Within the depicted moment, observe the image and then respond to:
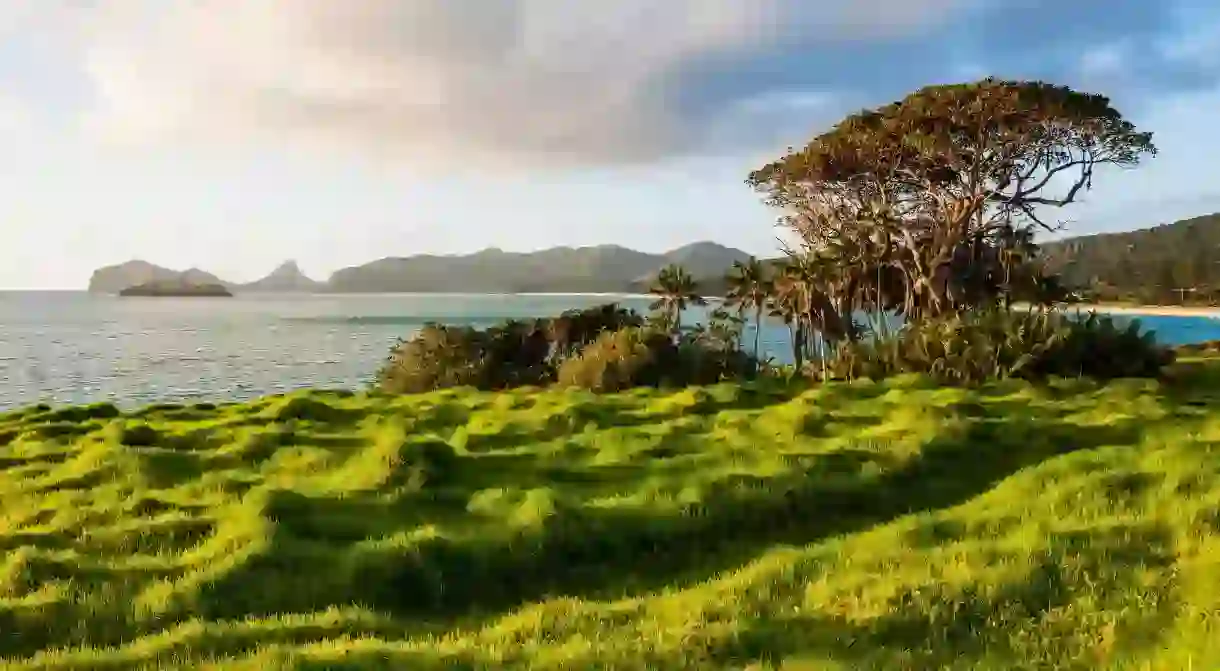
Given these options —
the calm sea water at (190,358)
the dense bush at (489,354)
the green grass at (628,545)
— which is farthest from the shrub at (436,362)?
the green grass at (628,545)

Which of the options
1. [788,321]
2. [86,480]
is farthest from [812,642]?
[788,321]

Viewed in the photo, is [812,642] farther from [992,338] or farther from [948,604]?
[992,338]

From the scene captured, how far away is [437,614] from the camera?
31.9 ft

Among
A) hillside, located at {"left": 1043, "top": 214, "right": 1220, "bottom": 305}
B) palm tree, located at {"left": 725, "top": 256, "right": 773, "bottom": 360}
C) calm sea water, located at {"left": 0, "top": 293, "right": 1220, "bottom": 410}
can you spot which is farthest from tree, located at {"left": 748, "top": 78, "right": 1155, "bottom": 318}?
hillside, located at {"left": 1043, "top": 214, "right": 1220, "bottom": 305}

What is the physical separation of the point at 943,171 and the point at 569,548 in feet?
116

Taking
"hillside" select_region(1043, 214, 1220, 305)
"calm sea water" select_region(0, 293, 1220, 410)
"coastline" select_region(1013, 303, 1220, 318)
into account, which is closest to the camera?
"calm sea water" select_region(0, 293, 1220, 410)

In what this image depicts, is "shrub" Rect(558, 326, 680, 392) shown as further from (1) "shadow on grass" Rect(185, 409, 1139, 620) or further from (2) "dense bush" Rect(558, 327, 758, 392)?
(1) "shadow on grass" Rect(185, 409, 1139, 620)

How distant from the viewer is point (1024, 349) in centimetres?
2880

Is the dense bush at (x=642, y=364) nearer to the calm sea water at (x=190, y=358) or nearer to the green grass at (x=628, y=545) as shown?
the green grass at (x=628, y=545)

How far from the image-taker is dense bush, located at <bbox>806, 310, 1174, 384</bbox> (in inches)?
1126

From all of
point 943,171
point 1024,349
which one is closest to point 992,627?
point 1024,349

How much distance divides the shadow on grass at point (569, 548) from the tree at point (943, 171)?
26878 millimetres

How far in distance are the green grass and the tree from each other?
22.0 m

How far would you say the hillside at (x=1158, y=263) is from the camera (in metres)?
134
